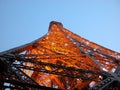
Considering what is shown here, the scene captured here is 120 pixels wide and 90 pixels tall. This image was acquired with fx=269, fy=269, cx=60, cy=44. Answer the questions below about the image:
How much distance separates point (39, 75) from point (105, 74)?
18.9 feet

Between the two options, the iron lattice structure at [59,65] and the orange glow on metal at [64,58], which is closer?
the iron lattice structure at [59,65]

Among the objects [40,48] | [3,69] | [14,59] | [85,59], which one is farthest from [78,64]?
[3,69]

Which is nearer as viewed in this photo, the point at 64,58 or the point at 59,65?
the point at 59,65

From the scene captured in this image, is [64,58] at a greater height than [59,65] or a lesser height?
greater

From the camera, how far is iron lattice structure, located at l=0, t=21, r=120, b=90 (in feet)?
22.2

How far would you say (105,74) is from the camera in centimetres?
802

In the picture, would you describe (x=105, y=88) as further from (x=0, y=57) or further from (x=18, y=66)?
(x=0, y=57)

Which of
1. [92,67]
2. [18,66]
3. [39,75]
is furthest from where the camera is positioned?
[39,75]

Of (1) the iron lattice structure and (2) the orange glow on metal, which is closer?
(1) the iron lattice structure

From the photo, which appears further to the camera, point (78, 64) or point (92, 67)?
point (78, 64)

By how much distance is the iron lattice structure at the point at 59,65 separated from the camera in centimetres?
676

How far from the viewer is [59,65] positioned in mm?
8031

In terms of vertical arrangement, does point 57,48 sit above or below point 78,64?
above

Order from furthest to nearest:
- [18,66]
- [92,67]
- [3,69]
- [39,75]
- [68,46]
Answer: [68,46]
[39,75]
[92,67]
[18,66]
[3,69]
